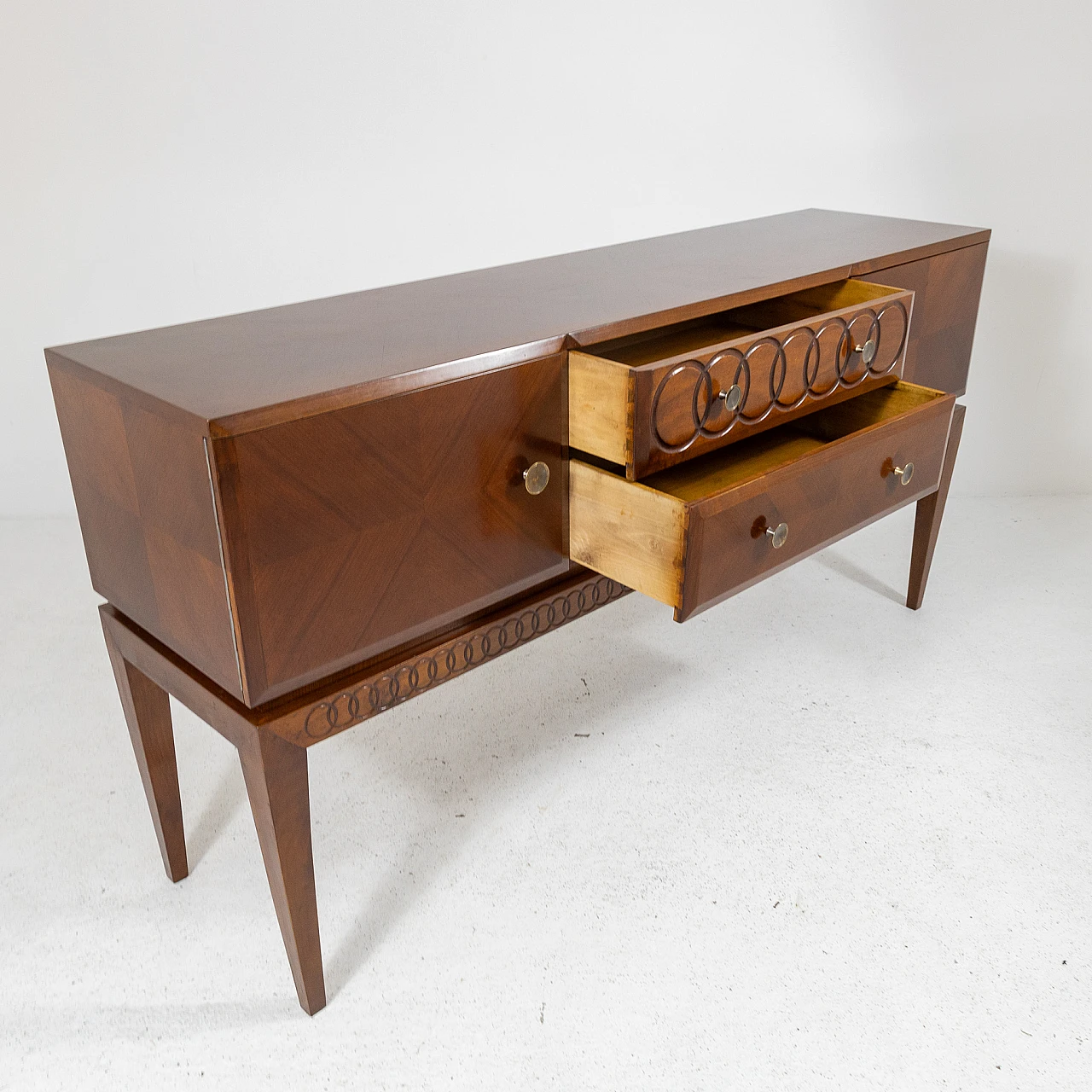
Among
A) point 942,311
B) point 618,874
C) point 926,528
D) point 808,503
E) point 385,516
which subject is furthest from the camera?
point 926,528

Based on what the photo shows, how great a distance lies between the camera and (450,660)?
4.25 feet

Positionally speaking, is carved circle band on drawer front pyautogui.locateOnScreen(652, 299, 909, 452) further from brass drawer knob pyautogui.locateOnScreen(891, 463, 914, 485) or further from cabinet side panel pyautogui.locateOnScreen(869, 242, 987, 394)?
cabinet side panel pyautogui.locateOnScreen(869, 242, 987, 394)

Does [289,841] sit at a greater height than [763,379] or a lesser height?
lesser

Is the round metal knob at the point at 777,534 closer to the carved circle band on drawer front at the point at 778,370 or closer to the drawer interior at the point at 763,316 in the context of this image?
the carved circle band on drawer front at the point at 778,370

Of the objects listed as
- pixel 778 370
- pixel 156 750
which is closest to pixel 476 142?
pixel 778 370

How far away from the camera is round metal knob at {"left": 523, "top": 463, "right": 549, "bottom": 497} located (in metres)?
1.28

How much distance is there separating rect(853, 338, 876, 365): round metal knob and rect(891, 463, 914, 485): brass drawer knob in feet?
0.53

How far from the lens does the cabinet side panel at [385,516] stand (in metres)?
1.05

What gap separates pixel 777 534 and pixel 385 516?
51 cm

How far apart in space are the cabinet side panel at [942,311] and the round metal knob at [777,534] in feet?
2.04

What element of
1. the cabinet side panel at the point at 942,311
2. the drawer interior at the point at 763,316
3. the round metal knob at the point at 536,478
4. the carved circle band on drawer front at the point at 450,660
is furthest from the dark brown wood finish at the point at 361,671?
the cabinet side panel at the point at 942,311

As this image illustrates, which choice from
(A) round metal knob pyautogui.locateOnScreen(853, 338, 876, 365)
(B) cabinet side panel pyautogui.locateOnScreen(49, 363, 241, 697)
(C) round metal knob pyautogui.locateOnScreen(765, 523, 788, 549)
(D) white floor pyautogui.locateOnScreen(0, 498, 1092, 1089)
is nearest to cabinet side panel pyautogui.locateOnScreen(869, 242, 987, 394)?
(A) round metal knob pyautogui.locateOnScreen(853, 338, 876, 365)

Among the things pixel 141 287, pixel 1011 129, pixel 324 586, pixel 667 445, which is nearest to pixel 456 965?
pixel 324 586

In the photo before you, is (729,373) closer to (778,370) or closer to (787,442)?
(778,370)
